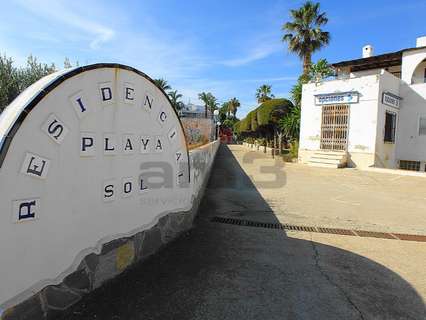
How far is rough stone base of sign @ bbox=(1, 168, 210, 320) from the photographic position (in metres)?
2.59

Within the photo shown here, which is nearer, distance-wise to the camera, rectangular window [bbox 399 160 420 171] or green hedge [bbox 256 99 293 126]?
rectangular window [bbox 399 160 420 171]

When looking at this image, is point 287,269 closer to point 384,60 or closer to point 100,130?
point 100,130

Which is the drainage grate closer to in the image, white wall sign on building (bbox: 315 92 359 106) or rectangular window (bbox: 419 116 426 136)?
white wall sign on building (bbox: 315 92 359 106)

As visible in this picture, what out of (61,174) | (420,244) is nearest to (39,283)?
(61,174)

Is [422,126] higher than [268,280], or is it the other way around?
[422,126]

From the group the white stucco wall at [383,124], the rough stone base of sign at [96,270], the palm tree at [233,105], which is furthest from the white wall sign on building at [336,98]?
the palm tree at [233,105]

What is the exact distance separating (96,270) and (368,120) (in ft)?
55.6

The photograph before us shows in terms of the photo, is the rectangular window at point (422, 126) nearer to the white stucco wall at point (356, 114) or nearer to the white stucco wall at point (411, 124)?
the white stucco wall at point (411, 124)

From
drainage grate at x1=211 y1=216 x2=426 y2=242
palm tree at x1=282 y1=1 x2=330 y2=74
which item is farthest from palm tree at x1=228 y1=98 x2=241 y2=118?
drainage grate at x1=211 y1=216 x2=426 y2=242

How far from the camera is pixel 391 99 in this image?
1833cm

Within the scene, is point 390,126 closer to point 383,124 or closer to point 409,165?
point 383,124

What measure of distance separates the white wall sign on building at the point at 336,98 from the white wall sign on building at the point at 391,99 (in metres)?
1.38

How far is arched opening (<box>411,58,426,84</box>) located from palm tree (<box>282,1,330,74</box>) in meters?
10.3

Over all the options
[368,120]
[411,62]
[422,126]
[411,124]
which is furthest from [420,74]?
[368,120]
